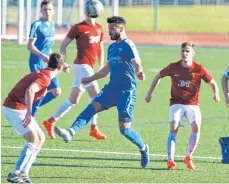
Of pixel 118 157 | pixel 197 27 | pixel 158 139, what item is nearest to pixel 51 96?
pixel 158 139

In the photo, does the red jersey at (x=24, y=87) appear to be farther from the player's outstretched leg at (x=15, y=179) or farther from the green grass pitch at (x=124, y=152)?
the green grass pitch at (x=124, y=152)

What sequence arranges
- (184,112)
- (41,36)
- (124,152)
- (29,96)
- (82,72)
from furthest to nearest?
(41,36)
(82,72)
(124,152)
(184,112)
(29,96)

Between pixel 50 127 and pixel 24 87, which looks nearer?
pixel 24 87

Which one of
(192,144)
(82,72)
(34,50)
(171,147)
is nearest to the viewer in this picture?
(171,147)

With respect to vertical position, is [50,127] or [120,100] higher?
[120,100]

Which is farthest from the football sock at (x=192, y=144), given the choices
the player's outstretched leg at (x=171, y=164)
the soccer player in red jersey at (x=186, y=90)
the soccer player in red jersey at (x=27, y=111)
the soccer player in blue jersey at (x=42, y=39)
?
the soccer player in blue jersey at (x=42, y=39)

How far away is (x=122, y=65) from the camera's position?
1363 centimetres

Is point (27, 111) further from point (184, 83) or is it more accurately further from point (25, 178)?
point (184, 83)

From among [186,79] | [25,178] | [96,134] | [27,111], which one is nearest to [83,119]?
[186,79]

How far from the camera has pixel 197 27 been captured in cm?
4722

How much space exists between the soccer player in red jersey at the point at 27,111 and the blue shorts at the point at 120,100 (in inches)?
62.2

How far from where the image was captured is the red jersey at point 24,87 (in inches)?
471

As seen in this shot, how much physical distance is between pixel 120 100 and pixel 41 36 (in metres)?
3.91

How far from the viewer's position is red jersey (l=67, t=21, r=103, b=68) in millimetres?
16358
